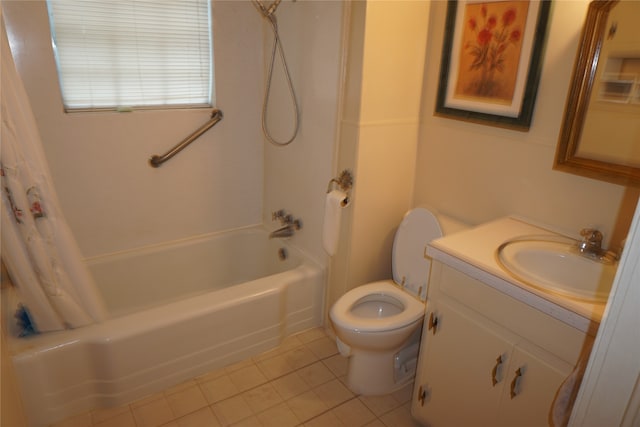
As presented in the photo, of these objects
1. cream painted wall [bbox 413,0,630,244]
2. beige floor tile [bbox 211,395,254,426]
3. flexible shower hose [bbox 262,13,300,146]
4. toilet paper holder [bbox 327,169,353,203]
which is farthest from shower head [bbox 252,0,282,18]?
beige floor tile [bbox 211,395,254,426]

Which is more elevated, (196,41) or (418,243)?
(196,41)

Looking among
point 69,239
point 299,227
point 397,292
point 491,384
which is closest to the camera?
point 491,384

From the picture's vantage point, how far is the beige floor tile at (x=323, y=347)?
229 cm

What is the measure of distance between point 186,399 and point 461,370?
123 cm

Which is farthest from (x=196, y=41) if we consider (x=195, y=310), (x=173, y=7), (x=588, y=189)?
(x=588, y=189)

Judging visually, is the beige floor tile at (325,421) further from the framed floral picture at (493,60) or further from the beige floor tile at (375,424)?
the framed floral picture at (493,60)

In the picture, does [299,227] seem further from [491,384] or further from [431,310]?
[491,384]

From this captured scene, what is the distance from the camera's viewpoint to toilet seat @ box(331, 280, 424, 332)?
6.06 ft

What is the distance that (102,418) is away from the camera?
6.01 ft

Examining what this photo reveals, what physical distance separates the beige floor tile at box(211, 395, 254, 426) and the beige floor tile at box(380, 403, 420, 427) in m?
0.60

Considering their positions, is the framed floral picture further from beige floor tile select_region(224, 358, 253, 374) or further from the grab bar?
beige floor tile select_region(224, 358, 253, 374)

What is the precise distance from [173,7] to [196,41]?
0.20m

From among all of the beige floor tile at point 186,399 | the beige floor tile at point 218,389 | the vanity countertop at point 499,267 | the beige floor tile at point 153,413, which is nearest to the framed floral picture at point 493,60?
the vanity countertop at point 499,267

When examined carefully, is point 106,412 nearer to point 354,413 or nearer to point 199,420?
point 199,420
